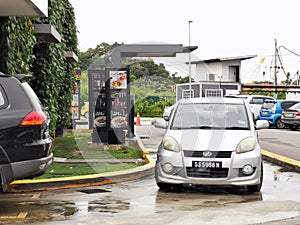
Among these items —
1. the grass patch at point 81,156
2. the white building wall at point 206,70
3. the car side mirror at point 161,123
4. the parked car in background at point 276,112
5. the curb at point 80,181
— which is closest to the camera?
the curb at point 80,181

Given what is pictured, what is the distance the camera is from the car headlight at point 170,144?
889cm

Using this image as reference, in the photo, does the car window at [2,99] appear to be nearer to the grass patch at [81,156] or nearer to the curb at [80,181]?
the curb at [80,181]

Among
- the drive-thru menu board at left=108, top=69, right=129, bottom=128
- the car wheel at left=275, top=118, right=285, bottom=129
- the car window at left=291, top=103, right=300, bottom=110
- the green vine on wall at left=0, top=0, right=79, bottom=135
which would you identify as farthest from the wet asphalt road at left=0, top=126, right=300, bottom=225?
the car wheel at left=275, top=118, right=285, bottom=129

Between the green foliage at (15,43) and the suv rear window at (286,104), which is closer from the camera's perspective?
the green foliage at (15,43)

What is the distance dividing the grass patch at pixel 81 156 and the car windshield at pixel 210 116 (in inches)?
89.1

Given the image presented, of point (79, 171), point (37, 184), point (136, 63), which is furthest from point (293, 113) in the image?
point (37, 184)

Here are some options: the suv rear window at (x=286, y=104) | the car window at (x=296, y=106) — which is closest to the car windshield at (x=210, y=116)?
the car window at (x=296, y=106)

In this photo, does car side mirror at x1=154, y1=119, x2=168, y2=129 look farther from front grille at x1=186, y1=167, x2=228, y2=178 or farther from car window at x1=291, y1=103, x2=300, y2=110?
car window at x1=291, y1=103, x2=300, y2=110

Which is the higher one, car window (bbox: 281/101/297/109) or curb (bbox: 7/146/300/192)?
car window (bbox: 281/101/297/109)

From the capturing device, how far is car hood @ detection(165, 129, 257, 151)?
8.73m

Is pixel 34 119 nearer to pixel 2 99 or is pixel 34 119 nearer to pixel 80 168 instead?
pixel 2 99

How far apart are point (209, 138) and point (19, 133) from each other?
3.39 m

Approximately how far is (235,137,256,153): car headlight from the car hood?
0.06m

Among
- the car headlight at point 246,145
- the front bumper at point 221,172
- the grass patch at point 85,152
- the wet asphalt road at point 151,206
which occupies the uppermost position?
the car headlight at point 246,145
